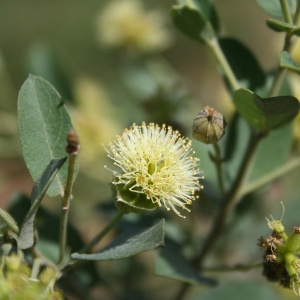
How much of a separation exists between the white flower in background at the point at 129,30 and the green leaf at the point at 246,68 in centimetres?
93

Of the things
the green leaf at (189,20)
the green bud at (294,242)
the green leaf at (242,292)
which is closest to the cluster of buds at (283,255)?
the green bud at (294,242)

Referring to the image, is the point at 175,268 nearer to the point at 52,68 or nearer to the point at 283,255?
the point at 283,255

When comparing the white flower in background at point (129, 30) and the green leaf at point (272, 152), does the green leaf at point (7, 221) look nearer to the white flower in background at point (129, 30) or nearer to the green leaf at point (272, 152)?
the green leaf at point (272, 152)

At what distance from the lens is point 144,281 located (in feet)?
7.17

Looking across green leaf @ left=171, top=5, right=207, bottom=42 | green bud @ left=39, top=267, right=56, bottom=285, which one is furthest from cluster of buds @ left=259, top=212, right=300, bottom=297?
green leaf @ left=171, top=5, right=207, bottom=42

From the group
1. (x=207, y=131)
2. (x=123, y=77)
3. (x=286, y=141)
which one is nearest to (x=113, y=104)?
(x=123, y=77)

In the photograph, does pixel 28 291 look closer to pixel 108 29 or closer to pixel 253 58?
pixel 253 58

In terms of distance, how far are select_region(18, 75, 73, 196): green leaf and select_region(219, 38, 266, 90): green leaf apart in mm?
487

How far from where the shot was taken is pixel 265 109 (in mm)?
1271

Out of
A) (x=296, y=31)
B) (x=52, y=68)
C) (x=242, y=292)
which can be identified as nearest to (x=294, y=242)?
(x=296, y=31)

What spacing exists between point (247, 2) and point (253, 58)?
12.8 feet

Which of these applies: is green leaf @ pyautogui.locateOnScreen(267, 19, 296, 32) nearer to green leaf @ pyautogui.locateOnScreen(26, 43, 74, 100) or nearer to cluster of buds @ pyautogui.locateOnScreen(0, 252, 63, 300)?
cluster of buds @ pyautogui.locateOnScreen(0, 252, 63, 300)

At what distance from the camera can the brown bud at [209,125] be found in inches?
48.6

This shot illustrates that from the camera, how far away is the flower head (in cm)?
123
